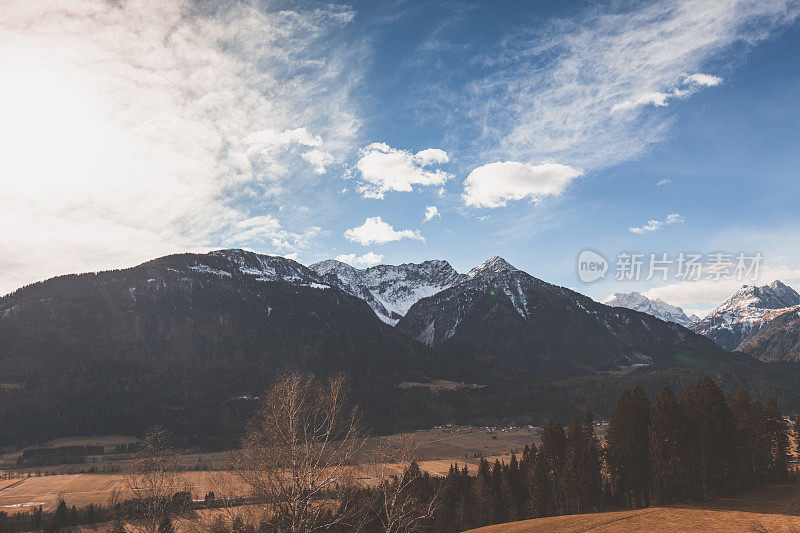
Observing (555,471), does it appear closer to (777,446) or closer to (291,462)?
(777,446)

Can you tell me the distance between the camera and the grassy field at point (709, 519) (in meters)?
39.1

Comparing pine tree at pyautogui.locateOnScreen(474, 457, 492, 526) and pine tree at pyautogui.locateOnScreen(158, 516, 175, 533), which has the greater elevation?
pine tree at pyautogui.locateOnScreen(158, 516, 175, 533)

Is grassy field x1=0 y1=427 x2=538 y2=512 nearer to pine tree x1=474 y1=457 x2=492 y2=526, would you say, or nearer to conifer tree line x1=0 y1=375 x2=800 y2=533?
pine tree x1=474 y1=457 x2=492 y2=526

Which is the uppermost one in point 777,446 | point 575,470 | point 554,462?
point 777,446

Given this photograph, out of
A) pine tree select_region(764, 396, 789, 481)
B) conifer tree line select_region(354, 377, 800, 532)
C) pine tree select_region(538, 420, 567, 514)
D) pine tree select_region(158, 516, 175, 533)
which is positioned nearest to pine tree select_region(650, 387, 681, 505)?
conifer tree line select_region(354, 377, 800, 532)

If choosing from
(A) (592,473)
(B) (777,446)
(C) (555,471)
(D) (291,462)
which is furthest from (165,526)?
(B) (777,446)

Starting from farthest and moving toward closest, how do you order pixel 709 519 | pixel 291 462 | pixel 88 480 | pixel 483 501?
pixel 88 480 < pixel 483 501 < pixel 709 519 < pixel 291 462

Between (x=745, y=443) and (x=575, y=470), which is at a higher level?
(x=745, y=443)

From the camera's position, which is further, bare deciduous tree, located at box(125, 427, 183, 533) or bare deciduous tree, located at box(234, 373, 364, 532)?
bare deciduous tree, located at box(125, 427, 183, 533)

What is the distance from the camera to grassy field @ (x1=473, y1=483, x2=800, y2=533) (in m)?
39.1

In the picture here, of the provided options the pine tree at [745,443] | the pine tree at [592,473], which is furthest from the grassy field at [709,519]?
the pine tree at [592,473]

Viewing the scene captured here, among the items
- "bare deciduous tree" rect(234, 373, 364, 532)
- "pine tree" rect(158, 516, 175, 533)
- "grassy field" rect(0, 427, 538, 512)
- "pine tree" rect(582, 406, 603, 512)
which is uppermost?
"bare deciduous tree" rect(234, 373, 364, 532)

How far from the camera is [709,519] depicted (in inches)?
1663

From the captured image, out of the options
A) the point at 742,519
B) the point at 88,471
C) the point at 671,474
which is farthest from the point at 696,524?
the point at 88,471
